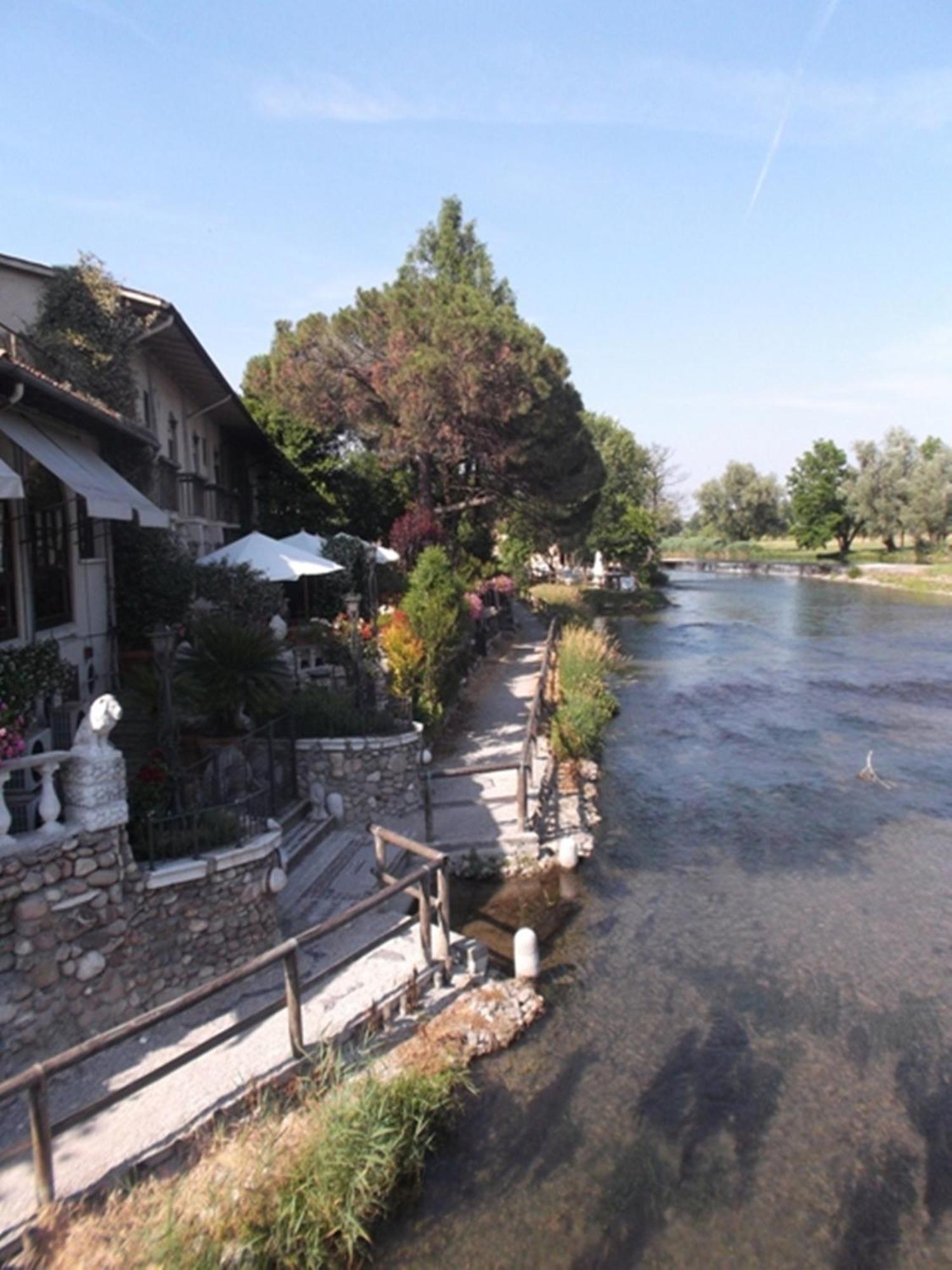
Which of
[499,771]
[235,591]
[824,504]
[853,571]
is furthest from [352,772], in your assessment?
[824,504]

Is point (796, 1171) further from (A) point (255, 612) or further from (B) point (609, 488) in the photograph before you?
(B) point (609, 488)

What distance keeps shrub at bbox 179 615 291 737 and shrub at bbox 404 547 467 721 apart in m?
4.66

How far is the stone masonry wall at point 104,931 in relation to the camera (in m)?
5.99

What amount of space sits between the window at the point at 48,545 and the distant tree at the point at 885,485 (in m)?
69.4

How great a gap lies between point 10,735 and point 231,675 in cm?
425

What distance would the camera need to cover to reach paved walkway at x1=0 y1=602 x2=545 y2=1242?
5461 mm

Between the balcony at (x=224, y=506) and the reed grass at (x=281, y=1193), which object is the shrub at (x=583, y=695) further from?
the reed grass at (x=281, y=1193)

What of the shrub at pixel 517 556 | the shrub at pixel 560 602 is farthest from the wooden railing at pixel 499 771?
the shrub at pixel 517 556

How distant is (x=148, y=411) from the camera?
1486cm

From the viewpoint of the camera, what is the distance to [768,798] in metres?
14.7

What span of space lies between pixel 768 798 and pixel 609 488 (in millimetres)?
41197

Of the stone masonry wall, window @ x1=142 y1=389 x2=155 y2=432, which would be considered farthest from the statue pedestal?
window @ x1=142 y1=389 x2=155 y2=432

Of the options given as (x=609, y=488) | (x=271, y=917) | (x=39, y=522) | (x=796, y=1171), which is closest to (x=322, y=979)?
(x=271, y=917)

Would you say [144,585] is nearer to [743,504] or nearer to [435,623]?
[435,623]
